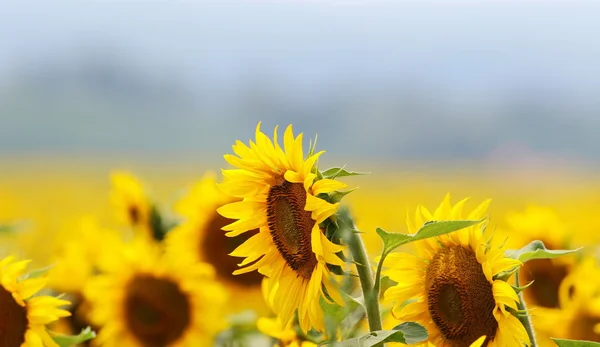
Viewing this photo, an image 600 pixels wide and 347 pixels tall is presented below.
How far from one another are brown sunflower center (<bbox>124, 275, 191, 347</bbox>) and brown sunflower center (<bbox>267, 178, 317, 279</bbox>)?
5.32ft

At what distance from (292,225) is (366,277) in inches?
8.4

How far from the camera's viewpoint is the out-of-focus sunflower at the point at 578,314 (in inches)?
109

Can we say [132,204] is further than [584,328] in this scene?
Yes

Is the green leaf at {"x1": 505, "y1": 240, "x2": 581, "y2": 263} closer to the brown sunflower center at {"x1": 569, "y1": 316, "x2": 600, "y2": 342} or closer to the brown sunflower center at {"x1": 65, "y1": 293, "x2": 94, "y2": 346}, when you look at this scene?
the brown sunflower center at {"x1": 569, "y1": 316, "x2": 600, "y2": 342}

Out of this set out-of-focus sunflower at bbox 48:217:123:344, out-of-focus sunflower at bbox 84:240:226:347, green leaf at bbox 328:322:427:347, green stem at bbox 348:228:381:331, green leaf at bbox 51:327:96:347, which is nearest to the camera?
green leaf at bbox 328:322:427:347

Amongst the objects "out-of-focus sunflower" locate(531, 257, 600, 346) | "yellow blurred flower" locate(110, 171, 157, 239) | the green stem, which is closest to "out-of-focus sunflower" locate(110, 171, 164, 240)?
"yellow blurred flower" locate(110, 171, 157, 239)

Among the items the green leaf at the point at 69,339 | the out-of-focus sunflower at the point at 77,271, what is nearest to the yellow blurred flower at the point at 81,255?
the out-of-focus sunflower at the point at 77,271

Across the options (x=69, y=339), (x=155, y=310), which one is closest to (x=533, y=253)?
(x=69, y=339)

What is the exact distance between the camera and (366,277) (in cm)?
179

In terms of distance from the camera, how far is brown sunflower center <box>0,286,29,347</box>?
7.02ft

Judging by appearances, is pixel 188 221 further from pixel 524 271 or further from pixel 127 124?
pixel 127 124

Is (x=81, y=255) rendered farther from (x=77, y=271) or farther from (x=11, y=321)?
(x=11, y=321)

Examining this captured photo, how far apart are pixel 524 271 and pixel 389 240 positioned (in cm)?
165

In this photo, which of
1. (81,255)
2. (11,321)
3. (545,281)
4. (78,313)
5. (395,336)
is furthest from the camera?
(81,255)
